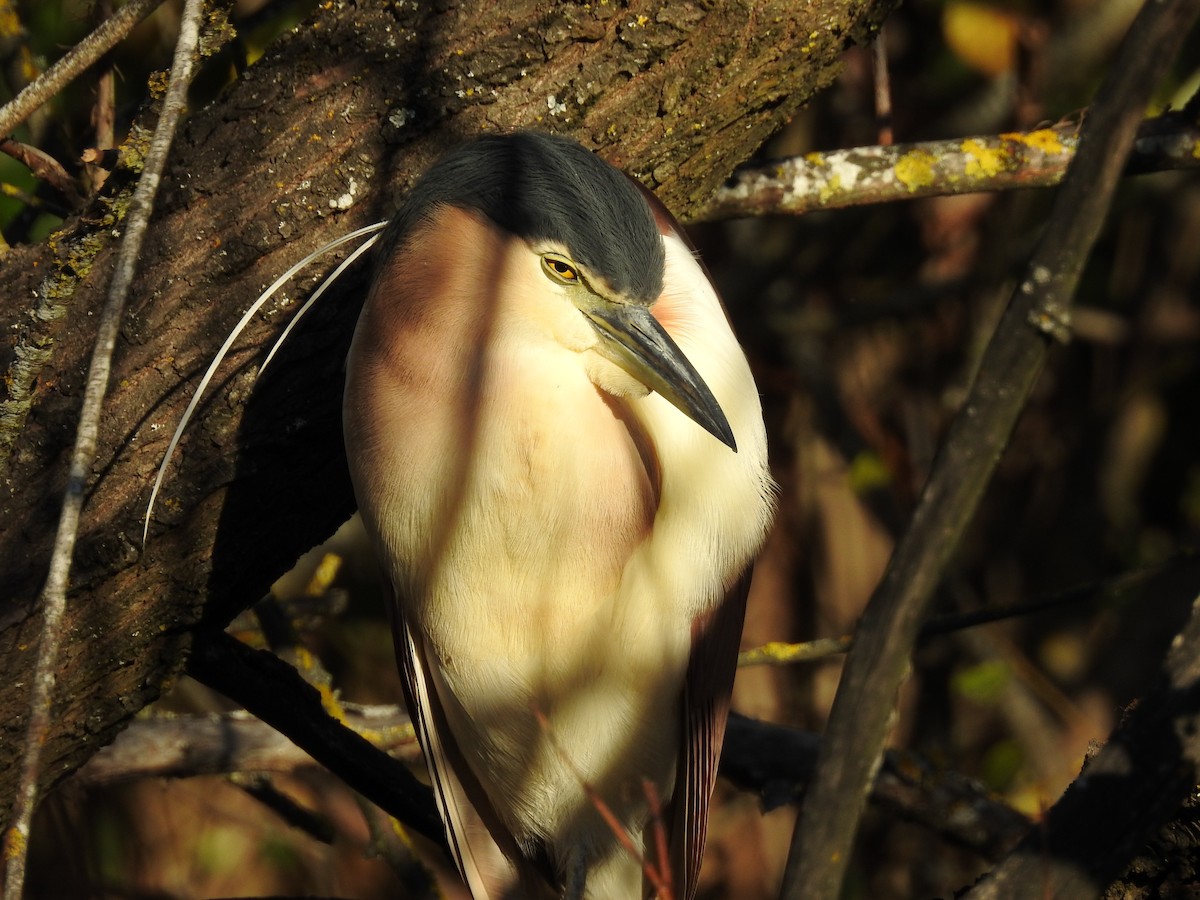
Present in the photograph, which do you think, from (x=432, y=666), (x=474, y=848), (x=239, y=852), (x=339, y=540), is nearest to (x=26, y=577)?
(x=432, y=666)

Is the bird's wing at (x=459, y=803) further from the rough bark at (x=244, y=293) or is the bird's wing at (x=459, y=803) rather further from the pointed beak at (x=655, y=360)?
the pointed beak at (x=655, y=360)

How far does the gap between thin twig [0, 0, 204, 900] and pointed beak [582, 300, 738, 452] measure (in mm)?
526

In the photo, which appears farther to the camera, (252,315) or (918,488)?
(918,488)

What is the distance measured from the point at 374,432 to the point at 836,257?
9.17 ft

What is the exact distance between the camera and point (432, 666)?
6.06 feet

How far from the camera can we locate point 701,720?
6.05 feet

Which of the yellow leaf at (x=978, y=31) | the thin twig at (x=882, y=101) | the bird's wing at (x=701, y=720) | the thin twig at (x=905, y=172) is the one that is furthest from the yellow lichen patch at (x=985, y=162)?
the yellow leaf at (x=978, y=31)

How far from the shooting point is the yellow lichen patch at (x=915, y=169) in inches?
76.5

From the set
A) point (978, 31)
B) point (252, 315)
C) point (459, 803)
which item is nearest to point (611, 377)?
point (252, 315)

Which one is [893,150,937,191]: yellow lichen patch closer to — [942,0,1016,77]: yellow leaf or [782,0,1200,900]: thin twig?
[782,0,1200,900]: thin twig

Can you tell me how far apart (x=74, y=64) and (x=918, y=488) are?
10.3ft

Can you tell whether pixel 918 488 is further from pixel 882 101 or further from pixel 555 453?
pixel 555 453

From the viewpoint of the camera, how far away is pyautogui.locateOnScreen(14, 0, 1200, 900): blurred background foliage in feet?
12.2

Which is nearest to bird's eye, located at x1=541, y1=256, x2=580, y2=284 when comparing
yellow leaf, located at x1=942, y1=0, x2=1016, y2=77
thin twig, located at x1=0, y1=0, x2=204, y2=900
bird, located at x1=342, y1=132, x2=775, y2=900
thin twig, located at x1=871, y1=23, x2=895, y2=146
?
bird, located at x1=342, y1=132, x2=775, y2=900
